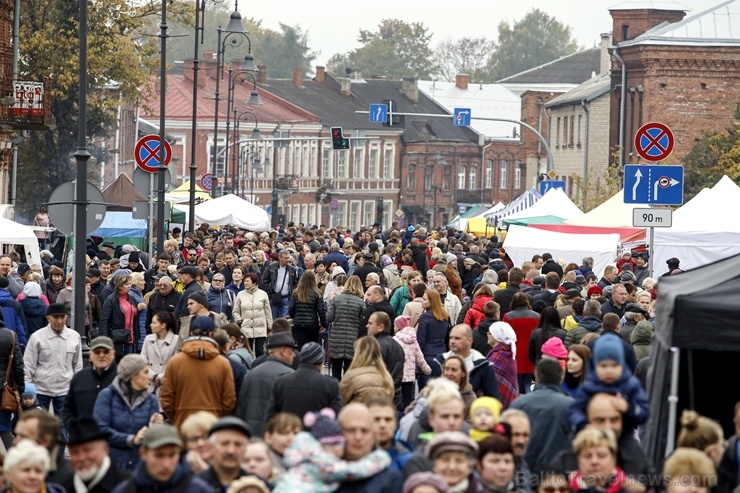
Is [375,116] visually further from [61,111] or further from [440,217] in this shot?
[440,217]

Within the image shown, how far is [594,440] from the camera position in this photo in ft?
28.7

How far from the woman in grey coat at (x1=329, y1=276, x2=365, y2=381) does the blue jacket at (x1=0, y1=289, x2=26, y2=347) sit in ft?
11.5

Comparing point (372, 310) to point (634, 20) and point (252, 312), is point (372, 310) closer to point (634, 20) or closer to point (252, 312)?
point (252, 312)

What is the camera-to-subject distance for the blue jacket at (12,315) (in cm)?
1675

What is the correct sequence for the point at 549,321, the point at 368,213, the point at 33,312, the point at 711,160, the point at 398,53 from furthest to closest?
the point at 398,53
the point at 368,213
the point at 711,160
the point at 33,312
the point at 549,321

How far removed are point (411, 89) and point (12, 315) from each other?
99449 millimetres

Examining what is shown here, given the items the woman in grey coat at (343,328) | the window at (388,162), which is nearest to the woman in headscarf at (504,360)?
the woman in grey coat at (343,328)

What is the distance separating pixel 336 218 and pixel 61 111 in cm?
5300

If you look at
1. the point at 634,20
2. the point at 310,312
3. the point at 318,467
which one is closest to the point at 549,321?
the point at 310,312

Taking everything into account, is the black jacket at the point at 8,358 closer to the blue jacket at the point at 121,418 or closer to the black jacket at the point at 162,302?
the blue jacket at the point at 121,418

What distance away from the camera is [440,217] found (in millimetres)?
112812

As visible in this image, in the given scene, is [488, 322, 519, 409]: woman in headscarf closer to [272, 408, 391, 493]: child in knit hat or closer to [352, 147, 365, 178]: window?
[272, 408, 391, 493]: child in knit hat

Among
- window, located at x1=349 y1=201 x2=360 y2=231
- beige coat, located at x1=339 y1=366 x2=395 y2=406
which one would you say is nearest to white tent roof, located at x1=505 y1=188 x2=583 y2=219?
beige coat, located at x1=339 y1=366 x2=395 y2=406

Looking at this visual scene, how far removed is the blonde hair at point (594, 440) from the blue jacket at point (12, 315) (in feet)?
30.0
